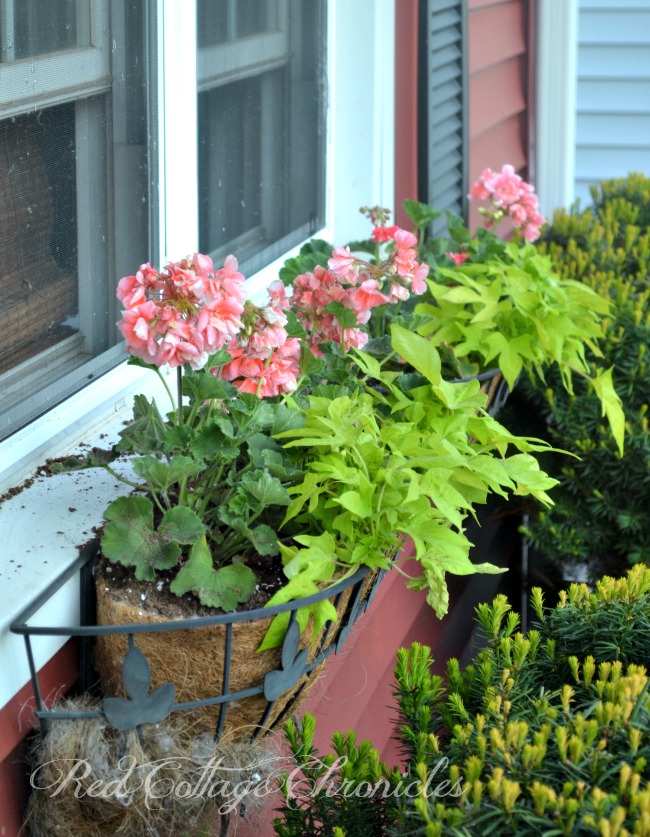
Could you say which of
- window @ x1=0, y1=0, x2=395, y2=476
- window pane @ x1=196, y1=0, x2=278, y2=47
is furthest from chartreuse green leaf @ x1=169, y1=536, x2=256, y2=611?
window pane @ x1=196, y1=0, x2=278, y2=47

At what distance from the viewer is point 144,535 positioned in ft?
3.21

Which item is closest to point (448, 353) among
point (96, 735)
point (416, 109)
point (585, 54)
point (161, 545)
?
point (161, 545)

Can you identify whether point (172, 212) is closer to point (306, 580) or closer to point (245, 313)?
point (245, 313)

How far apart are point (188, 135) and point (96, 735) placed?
94cm

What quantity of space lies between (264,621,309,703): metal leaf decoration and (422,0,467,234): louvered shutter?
1.41 meters

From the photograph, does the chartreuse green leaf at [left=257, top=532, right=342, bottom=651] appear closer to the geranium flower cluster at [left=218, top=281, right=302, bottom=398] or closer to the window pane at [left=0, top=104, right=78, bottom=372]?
the geranium flower cluster at [left=218, top=281, right=302, bottom=398]

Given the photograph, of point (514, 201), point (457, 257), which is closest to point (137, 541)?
point (457, 257)

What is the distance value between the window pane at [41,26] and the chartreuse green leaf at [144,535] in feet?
1.74

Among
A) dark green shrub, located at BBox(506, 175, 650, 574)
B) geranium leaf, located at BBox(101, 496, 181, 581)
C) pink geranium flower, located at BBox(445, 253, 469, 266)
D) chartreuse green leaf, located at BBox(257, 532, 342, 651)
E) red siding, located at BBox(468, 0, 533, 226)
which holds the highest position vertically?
red siding, located at BBox(468, 0, 533, 226)

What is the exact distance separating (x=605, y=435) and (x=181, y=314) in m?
1.44

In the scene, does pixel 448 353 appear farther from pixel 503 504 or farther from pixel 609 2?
pixel 609 2

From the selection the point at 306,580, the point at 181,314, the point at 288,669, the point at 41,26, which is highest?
the point at 41,26

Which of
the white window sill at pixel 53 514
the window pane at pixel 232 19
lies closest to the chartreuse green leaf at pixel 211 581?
the white window sill at pixel 53 514

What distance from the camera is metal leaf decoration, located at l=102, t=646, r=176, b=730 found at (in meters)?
0.92
